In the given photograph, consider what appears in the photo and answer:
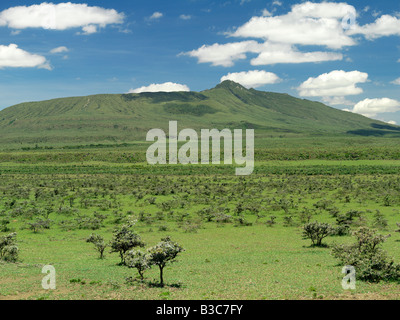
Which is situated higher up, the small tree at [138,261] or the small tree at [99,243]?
the small tree at [138,261]

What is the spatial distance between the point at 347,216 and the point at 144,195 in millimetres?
40622

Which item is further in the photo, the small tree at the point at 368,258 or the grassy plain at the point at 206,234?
the small tree at the point at 368,258

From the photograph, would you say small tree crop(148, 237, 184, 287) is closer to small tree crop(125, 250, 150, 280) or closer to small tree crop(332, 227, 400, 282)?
small tree crop(125, 250, 150, 280)

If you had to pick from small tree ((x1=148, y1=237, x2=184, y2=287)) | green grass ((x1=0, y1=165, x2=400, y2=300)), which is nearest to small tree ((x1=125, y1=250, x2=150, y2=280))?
small tree ((x1=148, y1=237, x2=184, y2=287))

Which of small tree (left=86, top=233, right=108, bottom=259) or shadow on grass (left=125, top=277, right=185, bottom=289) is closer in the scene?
shadow on grass (left=125, top=277, right=185, bottom=289)

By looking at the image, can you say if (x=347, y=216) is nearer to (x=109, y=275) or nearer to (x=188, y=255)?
(x=188, y=255)

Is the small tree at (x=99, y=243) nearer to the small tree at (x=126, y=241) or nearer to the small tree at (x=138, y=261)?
the small tree at (x=126, y=241)

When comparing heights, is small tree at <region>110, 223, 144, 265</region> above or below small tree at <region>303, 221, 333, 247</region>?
above


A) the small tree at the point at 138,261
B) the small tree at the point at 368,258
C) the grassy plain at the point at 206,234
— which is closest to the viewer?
the grassy plain at the point at 206,234

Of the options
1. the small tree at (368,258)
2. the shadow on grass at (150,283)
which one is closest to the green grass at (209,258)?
the shadow on grass at (150,283)

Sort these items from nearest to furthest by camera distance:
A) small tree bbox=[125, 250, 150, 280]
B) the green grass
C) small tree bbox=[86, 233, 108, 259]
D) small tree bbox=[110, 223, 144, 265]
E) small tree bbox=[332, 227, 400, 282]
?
the green grass → small tree bbox=[125, 250, 150, 280] → small tree bbox=[332, 227, 400, 282] → small tree bbox=[110, 223, 144, 265] → small tree bbox=[86, 233, 108, 259]

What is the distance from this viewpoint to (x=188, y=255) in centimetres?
3209

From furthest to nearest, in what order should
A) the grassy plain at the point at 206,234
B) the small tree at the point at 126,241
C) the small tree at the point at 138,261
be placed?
the small tree at the point at 126,241 < the small tree at the point at 138,261 < the grassy plain at the point at 206,234
